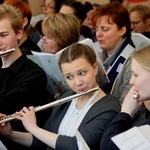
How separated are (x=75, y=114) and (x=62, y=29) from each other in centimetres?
62

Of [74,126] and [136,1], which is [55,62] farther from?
[136,1]

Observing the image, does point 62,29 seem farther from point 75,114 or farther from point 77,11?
point 77,11

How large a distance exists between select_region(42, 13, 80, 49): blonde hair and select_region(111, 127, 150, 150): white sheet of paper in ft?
3.40

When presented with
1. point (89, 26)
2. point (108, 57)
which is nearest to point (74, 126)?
point (108, 57)

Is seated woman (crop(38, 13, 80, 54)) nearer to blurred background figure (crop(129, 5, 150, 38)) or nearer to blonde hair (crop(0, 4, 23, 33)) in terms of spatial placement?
blonde hair (crop(0, 4, 23, 33))

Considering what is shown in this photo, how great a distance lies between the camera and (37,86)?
1.74m

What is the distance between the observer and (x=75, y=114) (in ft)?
5.02

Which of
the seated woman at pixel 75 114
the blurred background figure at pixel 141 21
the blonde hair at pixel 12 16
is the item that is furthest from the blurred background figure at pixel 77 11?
the seated woman at pixel 75 114

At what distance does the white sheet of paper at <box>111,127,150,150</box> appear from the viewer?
991 mm

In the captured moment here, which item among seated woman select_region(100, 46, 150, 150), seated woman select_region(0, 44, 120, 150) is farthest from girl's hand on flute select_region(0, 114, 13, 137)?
seated woman select_region(100, 46, 150, 150)

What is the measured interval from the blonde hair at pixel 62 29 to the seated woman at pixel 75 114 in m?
0.42

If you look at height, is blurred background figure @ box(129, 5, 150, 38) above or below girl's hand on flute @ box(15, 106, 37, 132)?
below

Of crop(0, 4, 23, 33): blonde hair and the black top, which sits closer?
the black top

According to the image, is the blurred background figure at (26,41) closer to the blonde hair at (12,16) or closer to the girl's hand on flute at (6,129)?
the blonde hair at (12,16)
